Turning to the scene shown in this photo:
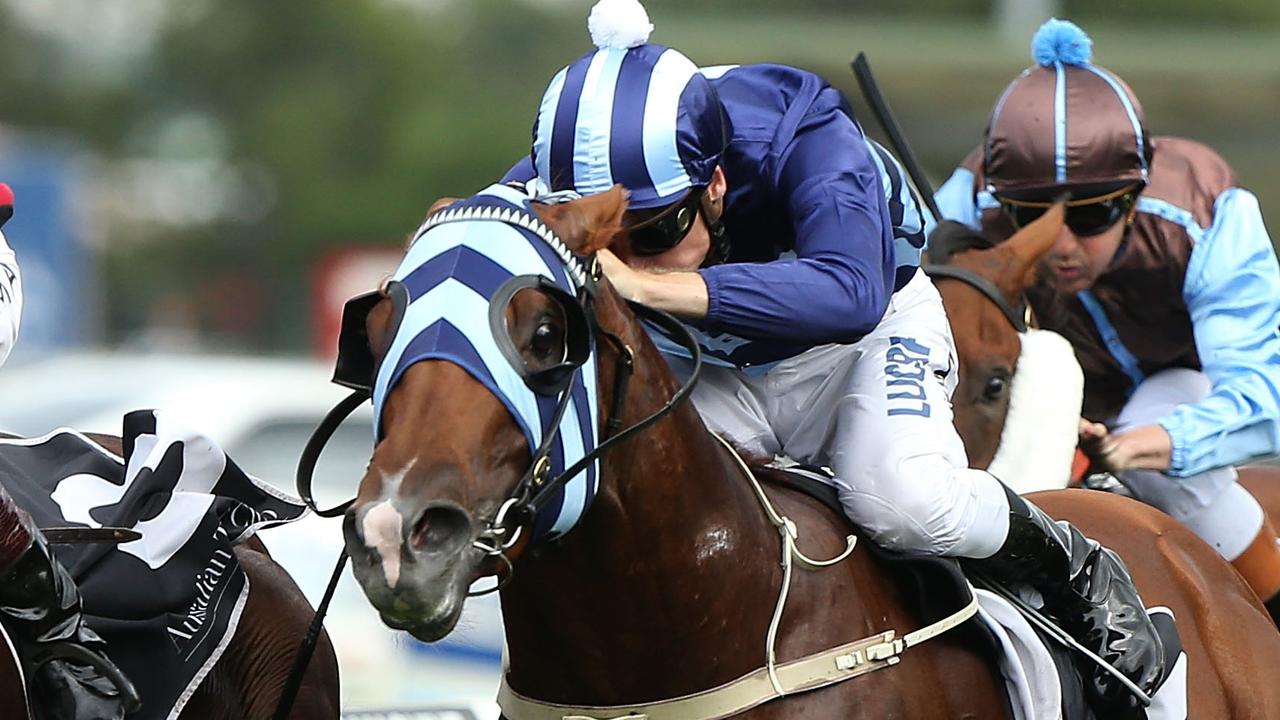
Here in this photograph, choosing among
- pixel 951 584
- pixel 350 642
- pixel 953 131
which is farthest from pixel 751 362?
pixel 953 131

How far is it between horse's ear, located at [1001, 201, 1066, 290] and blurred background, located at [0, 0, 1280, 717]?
447cm

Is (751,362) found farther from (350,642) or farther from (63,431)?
(350,642)

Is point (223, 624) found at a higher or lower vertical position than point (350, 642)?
higher

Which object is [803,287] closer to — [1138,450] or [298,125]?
[1138,450]

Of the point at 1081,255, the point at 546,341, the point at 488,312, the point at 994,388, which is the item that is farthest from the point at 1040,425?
the point at 488,312

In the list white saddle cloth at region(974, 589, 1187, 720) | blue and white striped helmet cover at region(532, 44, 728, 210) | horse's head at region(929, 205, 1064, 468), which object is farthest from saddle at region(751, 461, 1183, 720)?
horse's head at region(929, 205, 1064, 468)

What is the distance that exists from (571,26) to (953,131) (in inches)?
1084

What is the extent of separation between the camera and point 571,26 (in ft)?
142

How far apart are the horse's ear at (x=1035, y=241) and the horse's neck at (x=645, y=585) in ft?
6.75

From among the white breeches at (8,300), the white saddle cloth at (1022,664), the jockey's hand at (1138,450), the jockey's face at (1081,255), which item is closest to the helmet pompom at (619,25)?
the white breeches at (8,300)

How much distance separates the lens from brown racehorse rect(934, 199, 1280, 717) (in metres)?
4.66

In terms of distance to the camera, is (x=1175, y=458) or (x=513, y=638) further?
(x=1175, y=458)

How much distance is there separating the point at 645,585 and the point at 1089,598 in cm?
121

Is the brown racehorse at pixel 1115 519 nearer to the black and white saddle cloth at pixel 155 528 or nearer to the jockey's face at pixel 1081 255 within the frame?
the jockey's face at pixel 1081 255
